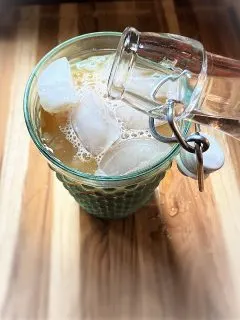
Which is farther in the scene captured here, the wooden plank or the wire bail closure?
the wooden plank

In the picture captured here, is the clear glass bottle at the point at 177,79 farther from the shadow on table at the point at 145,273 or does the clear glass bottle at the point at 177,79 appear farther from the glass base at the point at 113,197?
the shadow on table at the point at 145,273

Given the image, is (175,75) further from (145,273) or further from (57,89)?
(145,273)

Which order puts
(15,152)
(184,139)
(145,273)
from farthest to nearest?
(15,152)
(145,273)
(184,139)

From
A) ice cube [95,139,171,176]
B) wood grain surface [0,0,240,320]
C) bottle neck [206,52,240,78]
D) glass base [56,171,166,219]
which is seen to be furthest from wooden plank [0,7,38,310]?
bottle neck [206,52,240,78]

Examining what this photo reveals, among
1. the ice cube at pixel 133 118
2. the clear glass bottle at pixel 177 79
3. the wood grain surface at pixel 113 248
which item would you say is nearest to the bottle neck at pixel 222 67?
the clear glass bottle at pixel 177 79

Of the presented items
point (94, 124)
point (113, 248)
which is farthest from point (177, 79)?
point (113, 248)

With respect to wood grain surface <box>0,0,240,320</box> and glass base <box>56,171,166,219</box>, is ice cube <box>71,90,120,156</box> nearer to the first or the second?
glass base <box>56,171,166,219</box>
